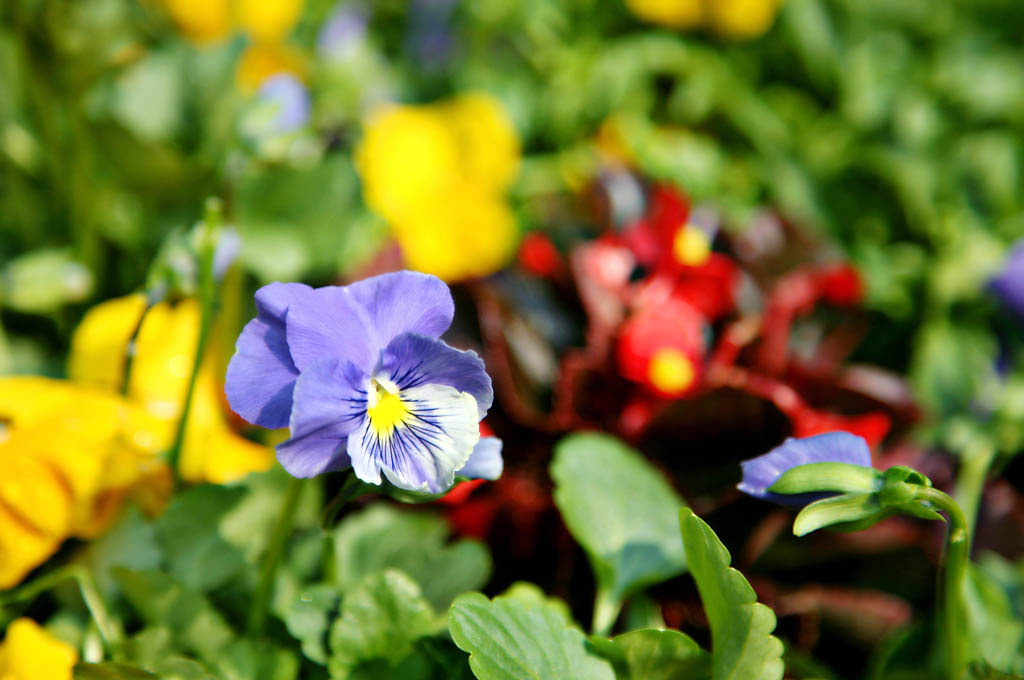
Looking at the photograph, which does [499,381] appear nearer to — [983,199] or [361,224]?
[361,224]

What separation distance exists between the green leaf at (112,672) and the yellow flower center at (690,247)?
46 centimetres

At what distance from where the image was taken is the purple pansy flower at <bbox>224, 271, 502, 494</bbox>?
307 mm

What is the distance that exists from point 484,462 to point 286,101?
1.37 ft

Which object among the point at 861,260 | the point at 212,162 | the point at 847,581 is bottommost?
the point at 847,581

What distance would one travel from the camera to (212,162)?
24.9 inches

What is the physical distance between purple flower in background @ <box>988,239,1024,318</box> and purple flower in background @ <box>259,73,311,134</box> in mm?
610

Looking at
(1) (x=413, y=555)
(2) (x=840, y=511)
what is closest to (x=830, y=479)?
(2) (x=840, y=511)

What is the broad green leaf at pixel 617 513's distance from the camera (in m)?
0.44

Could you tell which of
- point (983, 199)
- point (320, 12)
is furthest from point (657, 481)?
point (320, 12)

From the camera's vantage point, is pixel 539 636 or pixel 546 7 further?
pixel 546 7

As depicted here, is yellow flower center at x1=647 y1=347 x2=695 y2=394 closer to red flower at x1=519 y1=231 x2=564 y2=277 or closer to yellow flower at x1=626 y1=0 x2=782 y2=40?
red flower at x1=519 y1=231 x2=564 y2=277

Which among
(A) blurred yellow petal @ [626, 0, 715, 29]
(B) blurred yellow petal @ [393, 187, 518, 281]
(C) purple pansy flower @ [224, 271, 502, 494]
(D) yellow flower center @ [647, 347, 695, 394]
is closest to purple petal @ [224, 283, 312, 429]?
(C) purple pansy flower @ [224, 271, 502, 494]

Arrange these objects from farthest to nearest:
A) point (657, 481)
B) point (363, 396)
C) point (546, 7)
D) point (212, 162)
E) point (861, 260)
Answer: point (546, 7)
point (861, 260)
point (212, 162)
point (657, 481)
point (363, 396)

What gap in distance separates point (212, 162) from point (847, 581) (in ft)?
1.83
